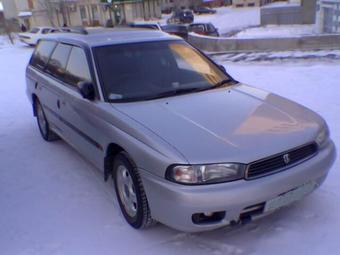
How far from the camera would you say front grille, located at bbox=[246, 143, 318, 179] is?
2.82m

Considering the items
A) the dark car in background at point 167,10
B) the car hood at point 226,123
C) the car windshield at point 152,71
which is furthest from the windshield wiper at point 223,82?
the dark car in background at point 167,10

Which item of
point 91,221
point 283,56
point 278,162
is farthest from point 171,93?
point 283,56

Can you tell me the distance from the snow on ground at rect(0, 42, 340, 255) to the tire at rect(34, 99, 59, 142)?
0.41 ft

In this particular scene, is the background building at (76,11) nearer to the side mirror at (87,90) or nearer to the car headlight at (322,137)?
the side mirror at (87,90)

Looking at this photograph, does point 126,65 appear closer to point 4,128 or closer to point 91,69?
point 91,69

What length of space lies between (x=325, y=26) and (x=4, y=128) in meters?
14.6

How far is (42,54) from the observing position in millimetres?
5629

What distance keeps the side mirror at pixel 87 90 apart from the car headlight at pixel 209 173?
55.8 inches

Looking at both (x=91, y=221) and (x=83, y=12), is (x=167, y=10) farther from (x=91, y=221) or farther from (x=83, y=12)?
(x=91, y=221)

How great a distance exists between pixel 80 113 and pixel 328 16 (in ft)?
49.8

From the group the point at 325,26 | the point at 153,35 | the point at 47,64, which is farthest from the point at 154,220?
the point at 325,26

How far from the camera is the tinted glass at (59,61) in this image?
184 inches

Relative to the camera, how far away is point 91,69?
12.8 ft

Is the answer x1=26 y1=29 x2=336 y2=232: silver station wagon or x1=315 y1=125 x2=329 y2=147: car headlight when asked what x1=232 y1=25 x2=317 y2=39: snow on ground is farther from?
x1=315 y1=125 x2=329 y2=147: car headlight
